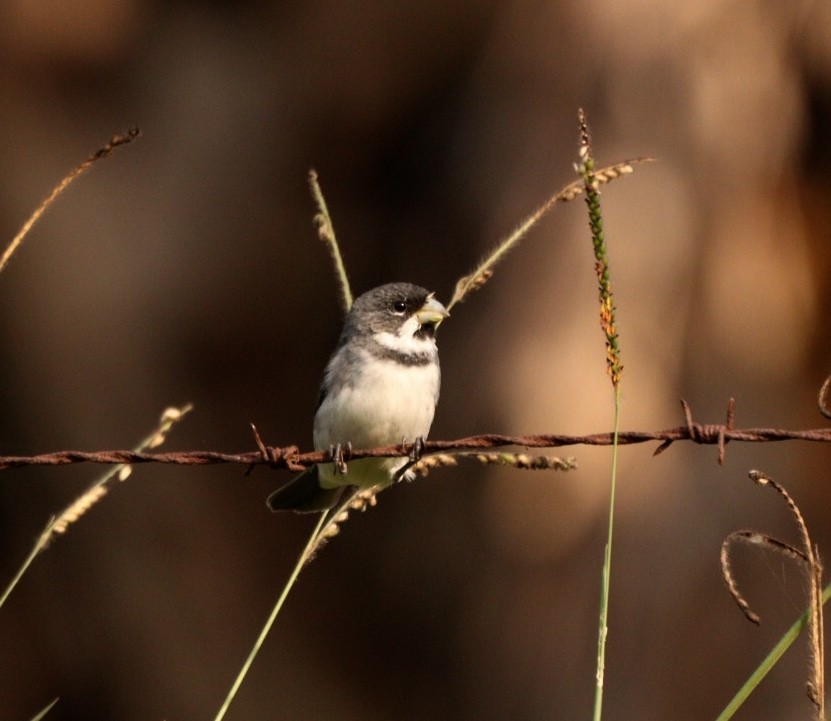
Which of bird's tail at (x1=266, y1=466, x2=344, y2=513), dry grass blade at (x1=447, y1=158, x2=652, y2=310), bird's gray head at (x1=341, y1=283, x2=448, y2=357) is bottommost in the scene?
bird's tail at (x1=266, y1=466, x2=344, y2=513)

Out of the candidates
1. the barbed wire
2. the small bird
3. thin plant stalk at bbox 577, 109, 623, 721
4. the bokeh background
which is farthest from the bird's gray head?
the bokeh background

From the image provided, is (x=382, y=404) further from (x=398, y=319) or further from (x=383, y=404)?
(x=398, y=319)

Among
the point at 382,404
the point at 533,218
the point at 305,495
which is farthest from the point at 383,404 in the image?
the point at 533,218

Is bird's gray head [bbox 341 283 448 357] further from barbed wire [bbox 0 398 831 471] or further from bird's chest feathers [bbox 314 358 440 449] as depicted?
barbed wire [bbox 0 398 831 471]

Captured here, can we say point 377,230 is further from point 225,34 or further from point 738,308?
point 738,308

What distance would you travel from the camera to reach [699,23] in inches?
341

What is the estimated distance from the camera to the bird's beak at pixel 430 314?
5.25 meters

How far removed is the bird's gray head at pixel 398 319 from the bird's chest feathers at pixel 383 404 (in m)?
0.11

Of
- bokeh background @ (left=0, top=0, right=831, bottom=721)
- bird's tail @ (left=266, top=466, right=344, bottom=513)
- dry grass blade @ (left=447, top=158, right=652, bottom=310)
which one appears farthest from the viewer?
bokeh background @ (left=0, top=0, right=831, bottom=721)

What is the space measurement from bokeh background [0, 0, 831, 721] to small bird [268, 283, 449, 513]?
3903mm

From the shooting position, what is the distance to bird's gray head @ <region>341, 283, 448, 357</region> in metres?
5.28

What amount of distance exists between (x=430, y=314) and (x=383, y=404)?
417mm

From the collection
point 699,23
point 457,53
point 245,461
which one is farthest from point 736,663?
point 245,461

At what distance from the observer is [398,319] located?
5.35 meters
